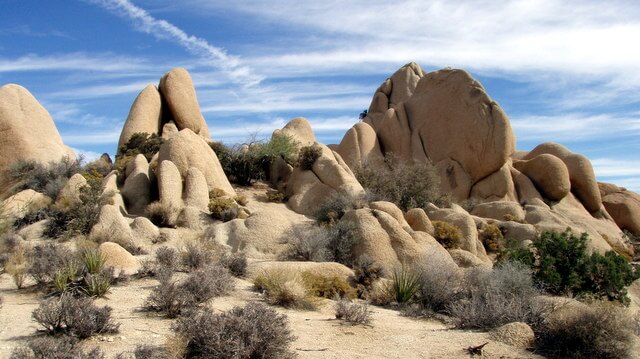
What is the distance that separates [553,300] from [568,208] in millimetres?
24036

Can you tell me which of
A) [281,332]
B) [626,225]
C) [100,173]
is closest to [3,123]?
[100,173]

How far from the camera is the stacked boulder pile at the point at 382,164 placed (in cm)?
1931

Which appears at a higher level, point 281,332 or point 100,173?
point 100,173

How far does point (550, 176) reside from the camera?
34000 mm

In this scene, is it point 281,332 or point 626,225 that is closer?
point 281,332

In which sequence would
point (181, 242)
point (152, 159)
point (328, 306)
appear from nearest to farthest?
point (328, 306) → point (181, 242) → point (152, 159)

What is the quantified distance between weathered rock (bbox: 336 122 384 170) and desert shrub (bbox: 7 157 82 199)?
15.0 meters

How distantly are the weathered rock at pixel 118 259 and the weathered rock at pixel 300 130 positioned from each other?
18.0m

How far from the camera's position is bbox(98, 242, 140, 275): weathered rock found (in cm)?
1467

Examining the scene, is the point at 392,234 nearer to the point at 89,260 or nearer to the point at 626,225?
the point at 89,260

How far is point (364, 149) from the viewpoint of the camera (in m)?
36.2

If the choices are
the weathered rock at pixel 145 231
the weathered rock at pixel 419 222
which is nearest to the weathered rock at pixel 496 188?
the weathered rock at pixel 419 222

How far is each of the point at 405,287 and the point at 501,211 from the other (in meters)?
16.5

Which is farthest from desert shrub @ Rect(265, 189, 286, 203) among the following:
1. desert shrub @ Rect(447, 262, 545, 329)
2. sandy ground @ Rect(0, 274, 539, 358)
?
sandy ground @ Rect(0, 274, 539, 358)
